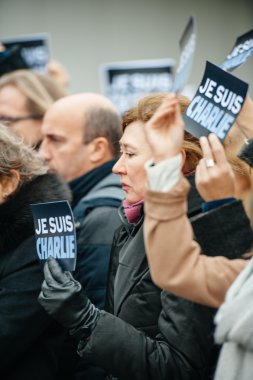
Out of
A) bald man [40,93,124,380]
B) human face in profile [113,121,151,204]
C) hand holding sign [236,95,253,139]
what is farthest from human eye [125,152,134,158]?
bald man [40,93,124,380]

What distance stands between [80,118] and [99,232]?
3.48 feet

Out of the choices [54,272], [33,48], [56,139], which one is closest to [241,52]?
[54,272]

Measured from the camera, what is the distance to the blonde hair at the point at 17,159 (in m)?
2.96

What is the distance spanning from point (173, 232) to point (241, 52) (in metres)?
1.22

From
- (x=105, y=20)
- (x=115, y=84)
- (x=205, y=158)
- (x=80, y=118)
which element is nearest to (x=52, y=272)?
(x=205, y=158)

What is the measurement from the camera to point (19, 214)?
2.91 metres

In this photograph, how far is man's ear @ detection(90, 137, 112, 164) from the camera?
4.11m

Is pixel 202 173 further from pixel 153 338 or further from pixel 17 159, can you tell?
pixel 17 159

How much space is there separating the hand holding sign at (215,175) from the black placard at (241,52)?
80 cm

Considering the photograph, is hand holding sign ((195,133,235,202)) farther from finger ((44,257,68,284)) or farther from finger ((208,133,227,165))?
finger ((44,257,68,284))

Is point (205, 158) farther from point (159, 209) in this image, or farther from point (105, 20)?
point (105, 20)

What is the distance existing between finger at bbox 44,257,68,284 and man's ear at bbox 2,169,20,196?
0.54 m

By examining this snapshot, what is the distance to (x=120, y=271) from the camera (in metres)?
2.54

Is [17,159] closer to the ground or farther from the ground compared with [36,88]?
farther from the ground
